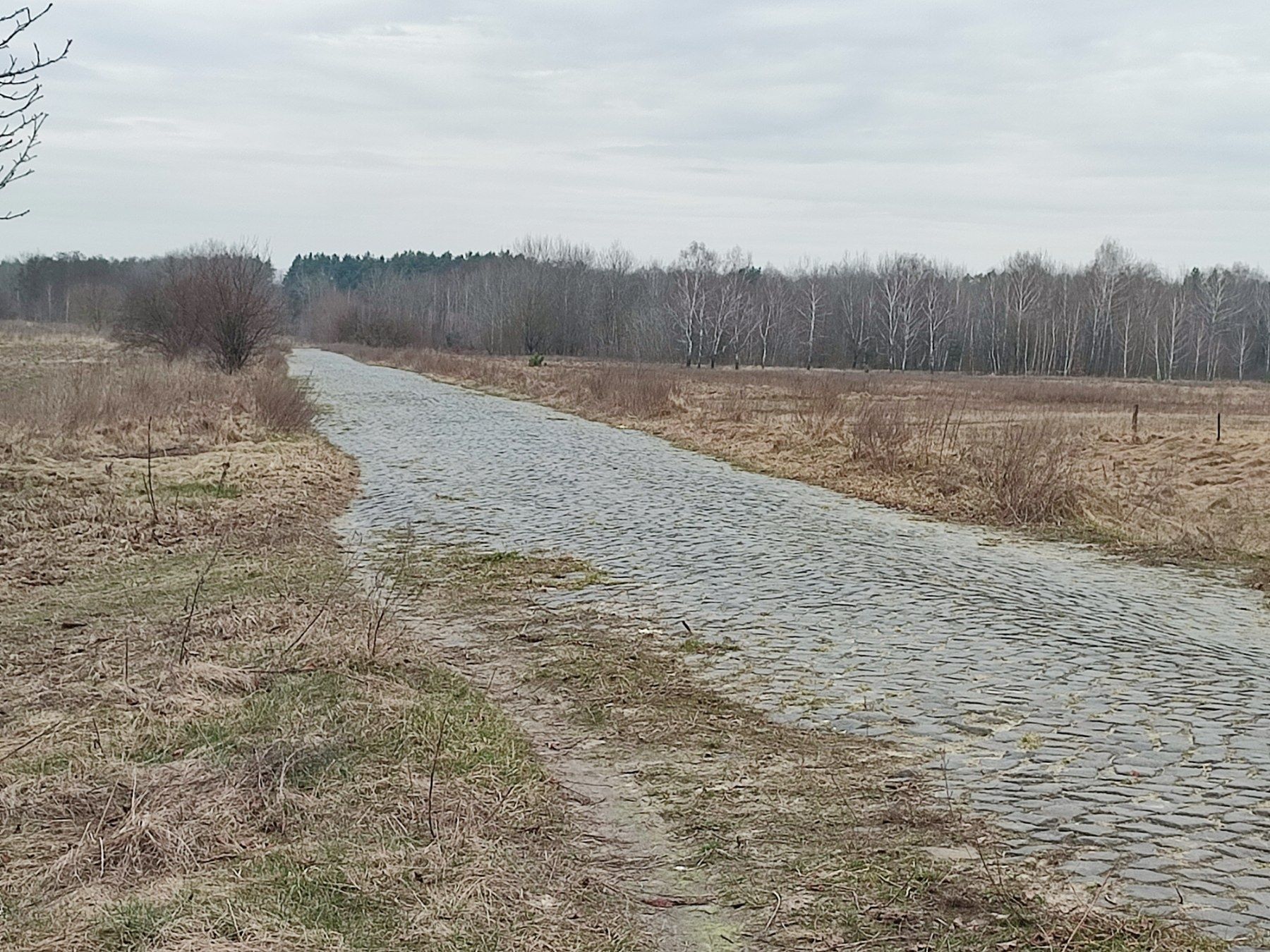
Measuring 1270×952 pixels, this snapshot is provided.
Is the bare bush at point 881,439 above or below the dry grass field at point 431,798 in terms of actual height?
above

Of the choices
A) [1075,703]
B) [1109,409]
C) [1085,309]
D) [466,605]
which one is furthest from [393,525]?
[1085,309]

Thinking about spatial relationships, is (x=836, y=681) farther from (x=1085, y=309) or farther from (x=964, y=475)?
(x=1085, y=309)

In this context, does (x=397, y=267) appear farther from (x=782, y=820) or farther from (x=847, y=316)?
(x=782, y=820)

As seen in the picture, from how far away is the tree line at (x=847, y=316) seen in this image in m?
93.1

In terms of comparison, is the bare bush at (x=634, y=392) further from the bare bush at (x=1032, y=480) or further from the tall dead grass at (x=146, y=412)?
the bare bush at (x=1032, y=480)

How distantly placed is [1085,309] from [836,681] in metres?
95.2

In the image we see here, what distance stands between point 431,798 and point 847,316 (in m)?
97.8

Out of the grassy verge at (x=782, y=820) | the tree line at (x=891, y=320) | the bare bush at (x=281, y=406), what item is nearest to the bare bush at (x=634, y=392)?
the bare bush at (x=281, y=406)

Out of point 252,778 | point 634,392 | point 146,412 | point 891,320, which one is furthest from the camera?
point 891,320

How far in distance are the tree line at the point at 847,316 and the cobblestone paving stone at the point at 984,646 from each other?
2781 inches

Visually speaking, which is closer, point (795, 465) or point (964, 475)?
point (964, 475)

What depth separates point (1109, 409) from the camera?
141 feet

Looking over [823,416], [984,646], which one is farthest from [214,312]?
Answer: [984,646]

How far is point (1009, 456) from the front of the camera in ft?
51.2
